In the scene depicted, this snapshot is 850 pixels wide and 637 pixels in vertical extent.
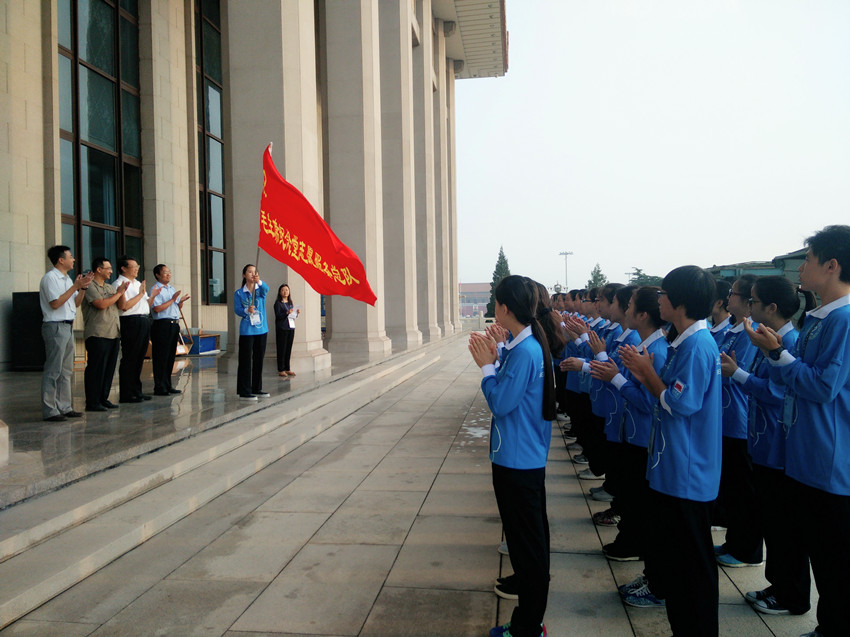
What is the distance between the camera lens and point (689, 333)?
2.81 meters

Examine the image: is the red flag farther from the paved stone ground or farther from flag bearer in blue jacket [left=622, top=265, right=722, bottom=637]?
flag bearer in blue jacket [left=622, top=265, right=722, bottom=637]

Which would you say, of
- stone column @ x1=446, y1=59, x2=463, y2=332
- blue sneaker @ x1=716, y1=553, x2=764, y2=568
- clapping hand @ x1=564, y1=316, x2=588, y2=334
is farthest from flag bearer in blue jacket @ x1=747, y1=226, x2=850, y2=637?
stone column @ x1=446, y1=59, x2=463, y2=332

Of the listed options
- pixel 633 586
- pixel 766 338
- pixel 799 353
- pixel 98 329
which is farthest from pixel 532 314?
pixel 98 329

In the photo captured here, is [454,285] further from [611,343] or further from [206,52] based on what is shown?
[611,343]

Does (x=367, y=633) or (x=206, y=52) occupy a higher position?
(x=206, y=52)

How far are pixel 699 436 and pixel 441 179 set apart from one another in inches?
1108

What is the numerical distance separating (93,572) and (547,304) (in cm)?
309

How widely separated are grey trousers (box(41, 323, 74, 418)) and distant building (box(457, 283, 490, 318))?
11730 centimetres

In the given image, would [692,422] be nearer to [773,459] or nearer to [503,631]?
[773,459]

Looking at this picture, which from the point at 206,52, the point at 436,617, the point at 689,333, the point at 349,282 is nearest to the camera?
the point at 689,333

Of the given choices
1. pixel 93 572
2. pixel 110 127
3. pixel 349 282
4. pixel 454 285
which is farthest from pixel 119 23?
pixel 454 285

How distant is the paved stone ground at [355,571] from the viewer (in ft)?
10.00

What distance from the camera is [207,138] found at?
18500mm

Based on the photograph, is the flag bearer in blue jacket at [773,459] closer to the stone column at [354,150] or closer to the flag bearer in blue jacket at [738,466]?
the flag bearer in blue jacket at [738,466]
